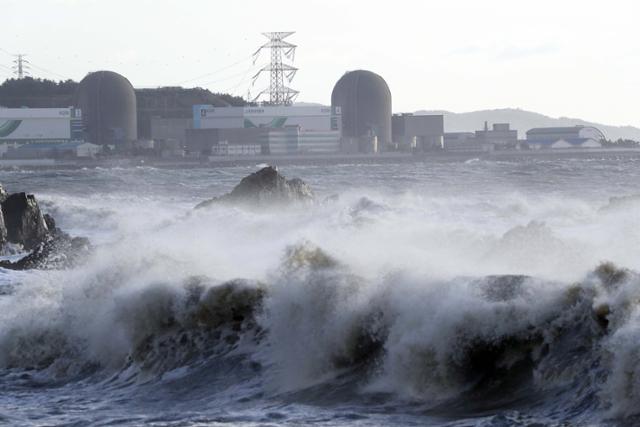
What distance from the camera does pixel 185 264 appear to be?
15289 mm

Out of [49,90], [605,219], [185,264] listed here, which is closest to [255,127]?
[49,90]

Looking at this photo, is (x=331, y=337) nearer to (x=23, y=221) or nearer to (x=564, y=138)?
(x=23, y=221)

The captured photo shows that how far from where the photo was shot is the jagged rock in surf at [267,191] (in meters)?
36.2

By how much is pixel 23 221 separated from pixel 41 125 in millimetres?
99119

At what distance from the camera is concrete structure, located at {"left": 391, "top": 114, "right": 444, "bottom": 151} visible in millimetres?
134750

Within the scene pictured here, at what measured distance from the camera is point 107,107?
124m

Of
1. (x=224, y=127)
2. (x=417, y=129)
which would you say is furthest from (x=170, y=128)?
(x=417, y=129)

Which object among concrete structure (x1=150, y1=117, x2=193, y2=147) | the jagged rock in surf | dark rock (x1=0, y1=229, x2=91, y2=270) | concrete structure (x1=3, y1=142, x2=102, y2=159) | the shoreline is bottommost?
the shoreline

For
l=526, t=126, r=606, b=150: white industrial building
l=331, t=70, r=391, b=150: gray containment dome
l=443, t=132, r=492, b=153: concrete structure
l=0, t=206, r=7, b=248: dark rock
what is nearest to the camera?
l=0, t=206, r=7, b=248: dark rock

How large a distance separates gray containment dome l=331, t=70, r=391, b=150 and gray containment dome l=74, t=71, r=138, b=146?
23.0m

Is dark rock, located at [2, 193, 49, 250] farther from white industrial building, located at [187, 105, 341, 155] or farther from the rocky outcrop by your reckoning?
white industrial building, located at [187, 105, 341, 155]

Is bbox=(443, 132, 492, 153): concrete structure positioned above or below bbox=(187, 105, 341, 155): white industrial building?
below

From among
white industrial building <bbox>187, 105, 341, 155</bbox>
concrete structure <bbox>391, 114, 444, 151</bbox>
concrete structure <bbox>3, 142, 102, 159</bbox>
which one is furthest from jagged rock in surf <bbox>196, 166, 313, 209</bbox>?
concrete structure <bbox>391, 114, 444, 151</bbox>

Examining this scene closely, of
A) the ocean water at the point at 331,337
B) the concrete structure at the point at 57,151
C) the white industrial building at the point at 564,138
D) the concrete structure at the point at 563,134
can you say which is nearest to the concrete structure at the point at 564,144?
the white industrial building at the point at 564,138
